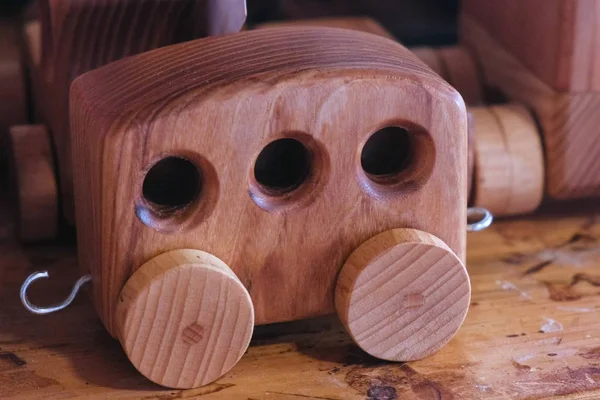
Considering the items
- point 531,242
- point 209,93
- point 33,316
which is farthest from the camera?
point 531,242

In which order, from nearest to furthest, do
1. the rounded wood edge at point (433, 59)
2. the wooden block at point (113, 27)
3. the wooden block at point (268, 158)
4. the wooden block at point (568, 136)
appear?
the wooden block at point (268, 158) → the wooden block at point (113, 27) → the wooden block at point (568, 136) → the rounded wood edge at point (433, 59)

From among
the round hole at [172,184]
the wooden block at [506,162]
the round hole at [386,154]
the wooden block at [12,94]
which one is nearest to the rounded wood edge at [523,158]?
the wooden block at [506,162]

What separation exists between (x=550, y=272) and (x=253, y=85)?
1.06 feet

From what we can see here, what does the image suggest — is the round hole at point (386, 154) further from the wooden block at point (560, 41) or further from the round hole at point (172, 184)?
the wooden block at point (560, 41)

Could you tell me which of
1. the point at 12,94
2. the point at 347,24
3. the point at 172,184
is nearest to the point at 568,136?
the point at 347,24

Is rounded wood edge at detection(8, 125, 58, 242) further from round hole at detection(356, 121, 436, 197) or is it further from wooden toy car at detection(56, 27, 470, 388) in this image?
round hole at detection(356, 121, 436, 197)

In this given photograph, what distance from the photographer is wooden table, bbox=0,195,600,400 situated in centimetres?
58

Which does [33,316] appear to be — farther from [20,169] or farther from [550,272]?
[550,272]

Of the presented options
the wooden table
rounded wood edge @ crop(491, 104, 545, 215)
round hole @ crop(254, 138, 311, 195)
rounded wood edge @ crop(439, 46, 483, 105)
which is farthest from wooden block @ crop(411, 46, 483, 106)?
round hole @ crop(254, 138, 311, 195)

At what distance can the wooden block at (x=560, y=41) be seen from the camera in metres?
0.75

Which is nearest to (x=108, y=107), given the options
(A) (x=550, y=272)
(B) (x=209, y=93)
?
(B) (x=209, y=93)

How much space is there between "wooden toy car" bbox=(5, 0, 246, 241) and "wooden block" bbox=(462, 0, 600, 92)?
28 centimetres

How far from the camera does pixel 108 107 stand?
21.4 inches

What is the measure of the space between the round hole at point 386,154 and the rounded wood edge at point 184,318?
0.12 meters
